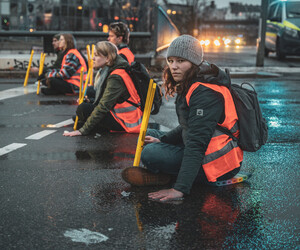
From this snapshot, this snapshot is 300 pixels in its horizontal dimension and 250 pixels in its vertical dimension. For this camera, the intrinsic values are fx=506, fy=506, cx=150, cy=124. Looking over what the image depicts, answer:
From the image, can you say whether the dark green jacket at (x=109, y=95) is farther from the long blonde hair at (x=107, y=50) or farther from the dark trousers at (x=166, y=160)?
the dark trousers at (x=166, y=160)

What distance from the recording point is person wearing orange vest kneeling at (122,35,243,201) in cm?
394

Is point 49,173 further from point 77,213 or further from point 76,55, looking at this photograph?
point 76,55

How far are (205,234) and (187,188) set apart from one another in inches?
21.3

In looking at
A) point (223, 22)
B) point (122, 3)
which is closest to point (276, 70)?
point (122, 3)

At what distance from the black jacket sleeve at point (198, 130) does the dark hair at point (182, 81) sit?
0.47ft

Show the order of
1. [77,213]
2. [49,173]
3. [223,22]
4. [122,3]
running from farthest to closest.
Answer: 1. [223,22]
2. [122,3]
3. [49,173]
4. [77,213]

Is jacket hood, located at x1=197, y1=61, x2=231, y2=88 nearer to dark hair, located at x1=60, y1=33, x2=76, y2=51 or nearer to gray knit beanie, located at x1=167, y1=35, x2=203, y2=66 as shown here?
gray knit beanie, located at x1=167, y1=35, x2=203, y2=66

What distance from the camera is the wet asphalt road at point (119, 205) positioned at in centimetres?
335

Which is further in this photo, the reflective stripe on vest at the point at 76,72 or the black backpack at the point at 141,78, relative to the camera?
the reflective stripe on vest at the point at 76,72

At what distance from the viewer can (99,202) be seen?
4113 mm

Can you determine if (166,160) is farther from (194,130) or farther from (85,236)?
(85,236)

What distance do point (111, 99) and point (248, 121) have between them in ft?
8.99

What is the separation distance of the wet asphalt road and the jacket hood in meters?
0.97

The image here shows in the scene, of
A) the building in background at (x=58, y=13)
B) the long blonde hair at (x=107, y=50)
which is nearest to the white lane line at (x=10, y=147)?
the long blonde hair at (x=107, y=50)
